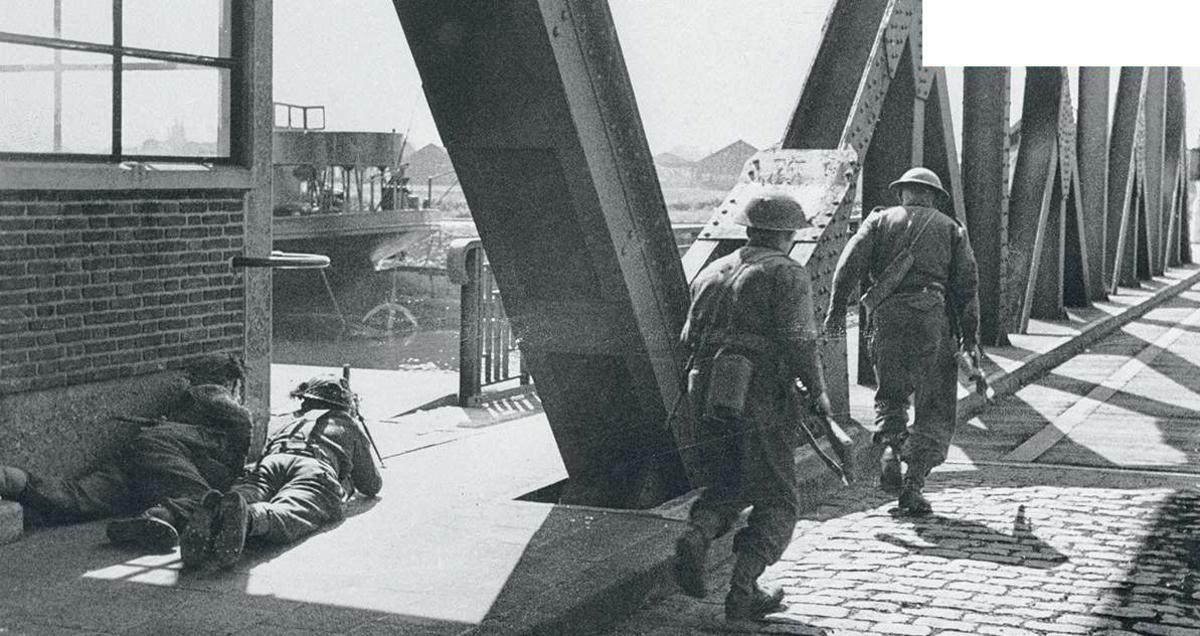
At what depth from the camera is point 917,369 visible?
8.90 meters

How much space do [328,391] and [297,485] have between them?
0.73 meters

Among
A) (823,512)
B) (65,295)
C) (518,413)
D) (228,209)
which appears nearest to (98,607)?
(65,295)

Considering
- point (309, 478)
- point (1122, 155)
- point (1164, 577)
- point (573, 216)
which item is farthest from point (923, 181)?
point (1122, 155)

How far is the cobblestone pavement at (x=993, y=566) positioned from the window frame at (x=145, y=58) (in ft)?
11.0

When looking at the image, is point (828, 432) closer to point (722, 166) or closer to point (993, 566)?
point (993, 566)

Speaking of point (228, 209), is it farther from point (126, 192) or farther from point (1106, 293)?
point (1106, 293)

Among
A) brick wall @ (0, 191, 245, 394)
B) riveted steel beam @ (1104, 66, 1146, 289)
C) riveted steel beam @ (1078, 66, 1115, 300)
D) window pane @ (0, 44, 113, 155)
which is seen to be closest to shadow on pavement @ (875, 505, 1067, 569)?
brick wall @ (0, 191, 245, 394)

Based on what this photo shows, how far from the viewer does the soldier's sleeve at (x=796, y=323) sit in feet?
20.6

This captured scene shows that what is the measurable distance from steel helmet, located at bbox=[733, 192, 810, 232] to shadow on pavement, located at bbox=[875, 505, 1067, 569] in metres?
1.88

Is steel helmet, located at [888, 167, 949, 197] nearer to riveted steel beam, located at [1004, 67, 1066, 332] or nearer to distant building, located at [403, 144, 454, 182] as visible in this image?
riveted steel beam, located at [1004, 67, 1066, 332]

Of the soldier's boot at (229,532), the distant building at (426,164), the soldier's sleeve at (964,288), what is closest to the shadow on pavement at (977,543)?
the soldier's sleeve at (964,288)

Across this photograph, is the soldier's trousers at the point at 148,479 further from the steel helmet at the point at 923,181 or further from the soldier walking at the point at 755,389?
the steel helmet at the point at 923,181

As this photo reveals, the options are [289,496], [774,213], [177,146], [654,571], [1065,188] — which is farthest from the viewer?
[1065,188]

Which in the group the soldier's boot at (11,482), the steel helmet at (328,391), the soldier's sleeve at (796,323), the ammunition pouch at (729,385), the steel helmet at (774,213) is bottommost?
the soldier's boot at (11,482)
